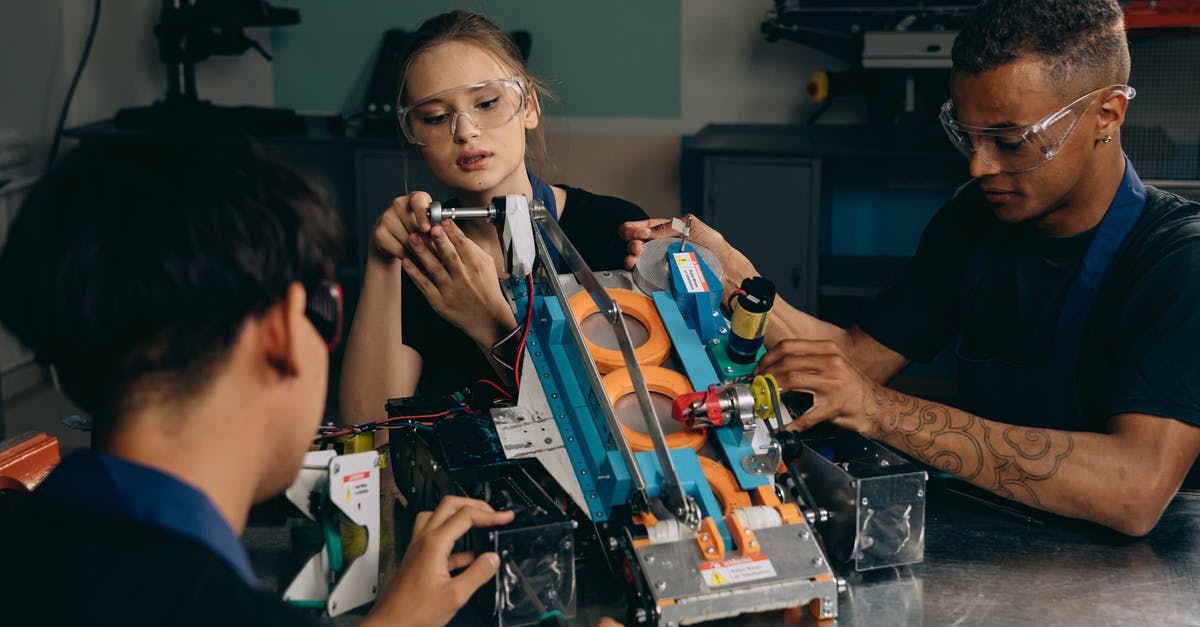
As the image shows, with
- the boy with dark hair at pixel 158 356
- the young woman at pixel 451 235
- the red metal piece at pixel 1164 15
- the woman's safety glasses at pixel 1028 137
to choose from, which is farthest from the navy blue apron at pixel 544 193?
the red metal piece at pixel 1164 15

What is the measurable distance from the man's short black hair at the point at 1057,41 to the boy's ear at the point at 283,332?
118 centimetres

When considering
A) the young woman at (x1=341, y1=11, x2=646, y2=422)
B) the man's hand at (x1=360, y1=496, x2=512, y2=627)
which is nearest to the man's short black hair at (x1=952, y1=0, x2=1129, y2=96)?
the young woman at (x1=341, y1=11, x2=646, y2=422)

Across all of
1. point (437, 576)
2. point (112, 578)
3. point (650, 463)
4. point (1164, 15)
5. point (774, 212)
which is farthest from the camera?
point (774, 212)

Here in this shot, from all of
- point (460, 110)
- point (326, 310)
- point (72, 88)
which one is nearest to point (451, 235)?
point (460, 110)

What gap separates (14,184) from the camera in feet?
13.0

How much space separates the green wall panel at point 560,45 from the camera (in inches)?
163

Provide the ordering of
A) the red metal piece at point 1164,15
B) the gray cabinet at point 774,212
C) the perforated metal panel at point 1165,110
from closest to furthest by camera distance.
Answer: the red metal piece at point 1164,15, the perforated metal panel at point 1165,110, the gray cabinet at point 774,212

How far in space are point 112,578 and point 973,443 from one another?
3.66ft

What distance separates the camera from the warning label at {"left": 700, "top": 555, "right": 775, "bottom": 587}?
1171 millimetres

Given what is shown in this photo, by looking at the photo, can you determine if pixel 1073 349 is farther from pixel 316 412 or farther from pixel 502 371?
pixel 316 412

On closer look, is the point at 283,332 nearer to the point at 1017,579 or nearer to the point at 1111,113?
the point at 1017,579

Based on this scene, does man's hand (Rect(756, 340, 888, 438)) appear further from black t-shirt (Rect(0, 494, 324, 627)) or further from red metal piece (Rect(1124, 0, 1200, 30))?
red metal piece (Rect(1124, 0, 1200, 30))

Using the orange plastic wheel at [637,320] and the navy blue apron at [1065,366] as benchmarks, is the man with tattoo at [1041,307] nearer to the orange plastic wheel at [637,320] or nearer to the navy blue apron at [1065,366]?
the navy blue apron at [1065,366]

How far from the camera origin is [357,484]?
50.1 inches
